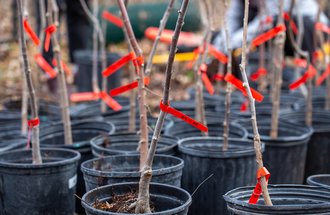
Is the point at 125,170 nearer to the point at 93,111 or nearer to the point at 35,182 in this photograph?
the point at 35,182

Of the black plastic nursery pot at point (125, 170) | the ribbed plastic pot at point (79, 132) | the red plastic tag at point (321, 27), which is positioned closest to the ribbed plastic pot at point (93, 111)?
the ribbed plastic pot at point (79, 132)

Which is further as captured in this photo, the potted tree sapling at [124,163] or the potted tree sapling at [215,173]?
the potted tree sapling at [215,173]

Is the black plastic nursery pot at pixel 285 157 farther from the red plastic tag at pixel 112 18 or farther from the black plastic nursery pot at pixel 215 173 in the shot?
the red plastic tag at pixel 112 18

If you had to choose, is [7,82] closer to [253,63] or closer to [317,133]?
[253,63]

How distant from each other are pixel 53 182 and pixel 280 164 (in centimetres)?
119

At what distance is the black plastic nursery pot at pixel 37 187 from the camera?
2330 mm

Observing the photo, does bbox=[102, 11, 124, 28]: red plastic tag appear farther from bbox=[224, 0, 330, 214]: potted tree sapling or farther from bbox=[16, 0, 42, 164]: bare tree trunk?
bbox=[224, 0, 330, 214]: potted tree sapling

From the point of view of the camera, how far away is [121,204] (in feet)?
6.54

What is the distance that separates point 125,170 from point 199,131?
84cm

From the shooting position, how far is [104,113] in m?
3.73

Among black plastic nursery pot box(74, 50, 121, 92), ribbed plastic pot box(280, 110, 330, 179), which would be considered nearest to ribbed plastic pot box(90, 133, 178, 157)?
ribbed plastic pot box(280, 110, 330, 179)

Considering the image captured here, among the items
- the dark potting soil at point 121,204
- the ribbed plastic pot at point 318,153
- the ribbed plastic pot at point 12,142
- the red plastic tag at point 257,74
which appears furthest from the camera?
the red plastic tag at point 257,74

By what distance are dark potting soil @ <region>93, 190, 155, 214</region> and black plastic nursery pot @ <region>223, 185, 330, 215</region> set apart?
0.33m

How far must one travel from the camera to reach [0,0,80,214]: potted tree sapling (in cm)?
233
